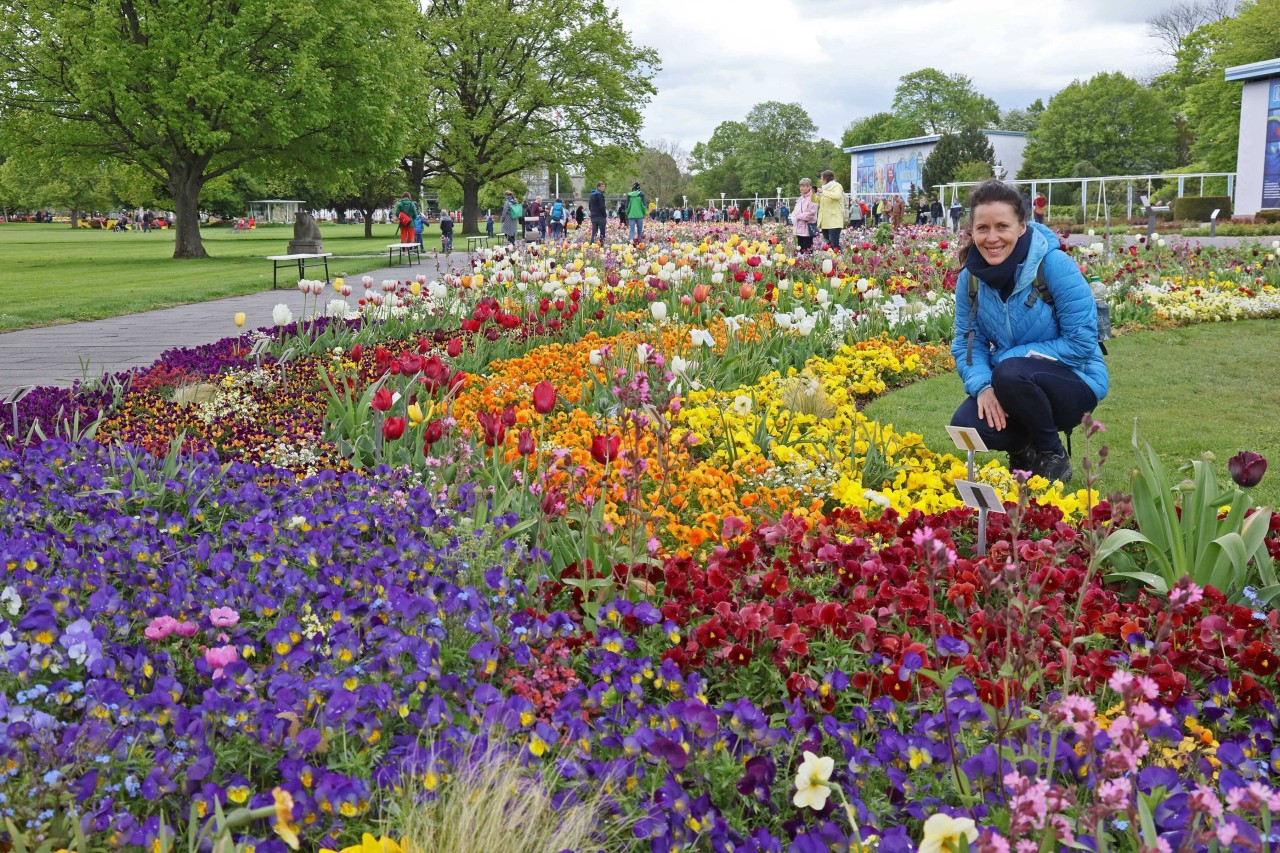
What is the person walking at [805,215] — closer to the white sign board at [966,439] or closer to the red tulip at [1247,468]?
the white sign board at [966,439]

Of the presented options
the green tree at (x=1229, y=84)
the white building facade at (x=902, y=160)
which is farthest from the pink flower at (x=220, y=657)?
the white building facade at (x=902, y=160)

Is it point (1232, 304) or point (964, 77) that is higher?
point (964, 77)

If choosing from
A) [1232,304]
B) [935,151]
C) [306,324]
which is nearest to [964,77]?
[935,151]

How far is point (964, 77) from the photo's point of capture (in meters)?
91.5

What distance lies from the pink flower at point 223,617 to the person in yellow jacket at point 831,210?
47.9 ft

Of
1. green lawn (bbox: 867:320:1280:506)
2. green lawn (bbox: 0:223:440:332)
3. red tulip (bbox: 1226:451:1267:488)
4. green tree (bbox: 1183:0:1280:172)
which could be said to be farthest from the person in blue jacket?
green tree (bbox: 1183:0:1280:172)

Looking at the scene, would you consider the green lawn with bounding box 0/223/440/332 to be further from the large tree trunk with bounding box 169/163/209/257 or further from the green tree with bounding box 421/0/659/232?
the green tree with bounding box 421/0/659/232

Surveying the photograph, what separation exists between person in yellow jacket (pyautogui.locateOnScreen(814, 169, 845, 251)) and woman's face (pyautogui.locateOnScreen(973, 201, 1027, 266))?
12.0 m

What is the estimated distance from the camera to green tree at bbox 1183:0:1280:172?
44.6 metres

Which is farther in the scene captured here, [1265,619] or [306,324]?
[306,324]

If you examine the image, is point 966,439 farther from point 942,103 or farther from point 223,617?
point 942,103

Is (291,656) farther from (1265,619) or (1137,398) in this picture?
(1137,398)

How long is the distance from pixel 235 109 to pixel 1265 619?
23.6m

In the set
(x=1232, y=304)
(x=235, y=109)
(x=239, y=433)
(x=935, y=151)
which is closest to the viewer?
(x=239, y=433)
